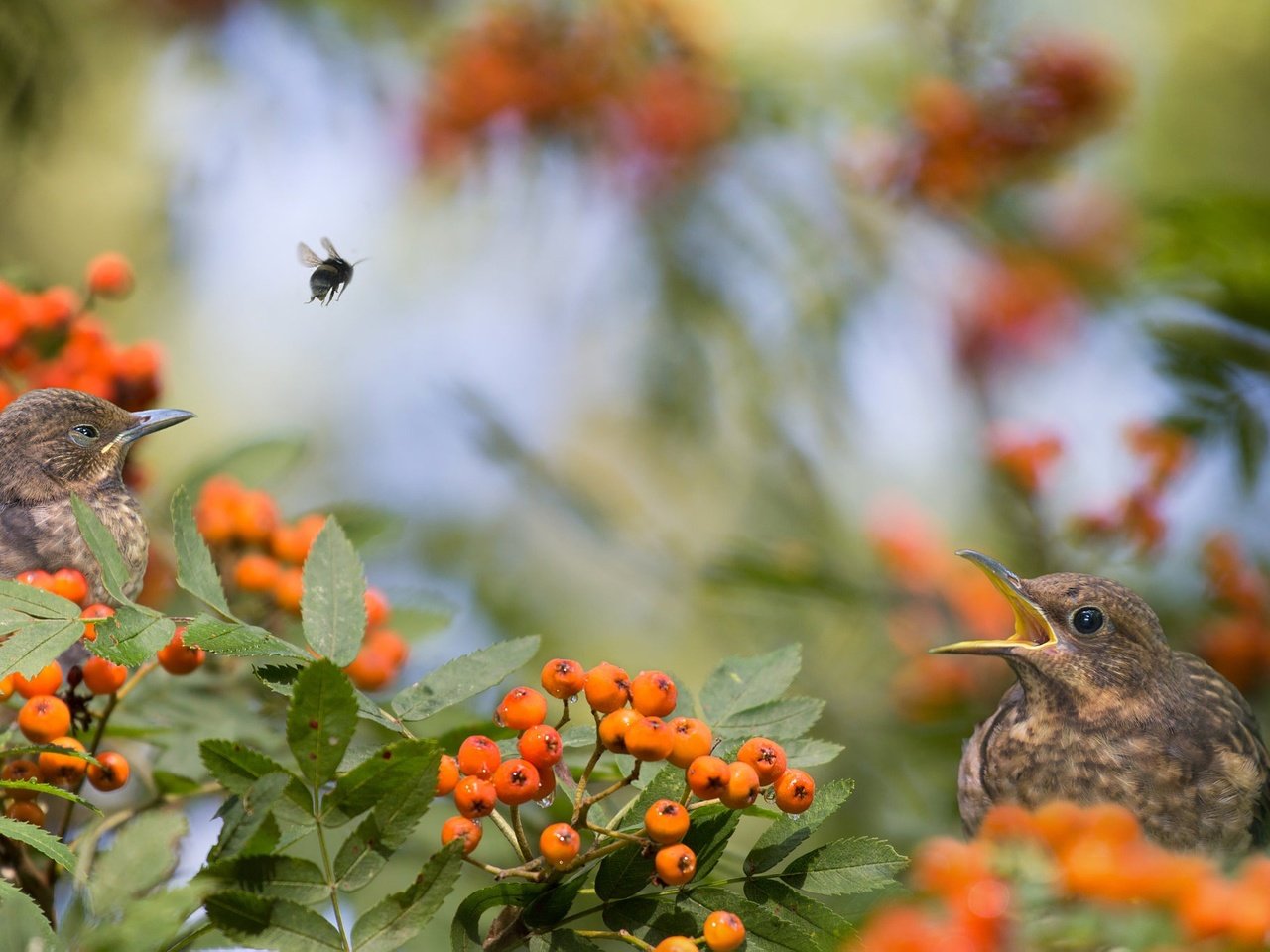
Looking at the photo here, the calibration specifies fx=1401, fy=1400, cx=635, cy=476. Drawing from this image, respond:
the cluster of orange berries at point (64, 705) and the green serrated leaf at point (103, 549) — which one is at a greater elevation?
the green serrated leaf at point (103, 549)

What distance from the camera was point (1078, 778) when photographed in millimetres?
→ 2512

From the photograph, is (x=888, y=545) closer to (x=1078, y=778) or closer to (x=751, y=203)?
(x=751, y=203)

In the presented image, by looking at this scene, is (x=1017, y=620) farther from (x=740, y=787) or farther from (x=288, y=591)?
(x=288, y=591)

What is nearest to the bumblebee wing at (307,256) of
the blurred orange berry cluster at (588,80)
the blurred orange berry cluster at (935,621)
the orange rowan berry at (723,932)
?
the orange rowan berry at (723,932)

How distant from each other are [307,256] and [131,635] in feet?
3.88

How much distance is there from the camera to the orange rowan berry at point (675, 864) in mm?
1710

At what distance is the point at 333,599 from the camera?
1896mm

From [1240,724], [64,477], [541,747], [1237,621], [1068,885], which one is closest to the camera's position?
[1068,885]

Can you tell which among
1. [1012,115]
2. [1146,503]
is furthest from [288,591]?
[1012,115]

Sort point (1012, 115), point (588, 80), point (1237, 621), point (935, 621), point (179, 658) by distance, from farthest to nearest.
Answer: point (588, 80) → point (1012, 115) → point (935, 621) → point (1237, 621) → point (179, 658)

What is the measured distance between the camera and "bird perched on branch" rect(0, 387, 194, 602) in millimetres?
2297

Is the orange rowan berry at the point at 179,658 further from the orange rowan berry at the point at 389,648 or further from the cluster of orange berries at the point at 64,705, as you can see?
the orange rowan berry at the point at 389,648

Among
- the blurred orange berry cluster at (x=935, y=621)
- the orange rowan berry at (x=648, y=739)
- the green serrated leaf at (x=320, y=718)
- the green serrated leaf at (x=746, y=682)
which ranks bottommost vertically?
the blurred orange berry cluster at (x=935, y=621)

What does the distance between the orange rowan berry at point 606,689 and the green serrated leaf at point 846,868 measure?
1.02ft
